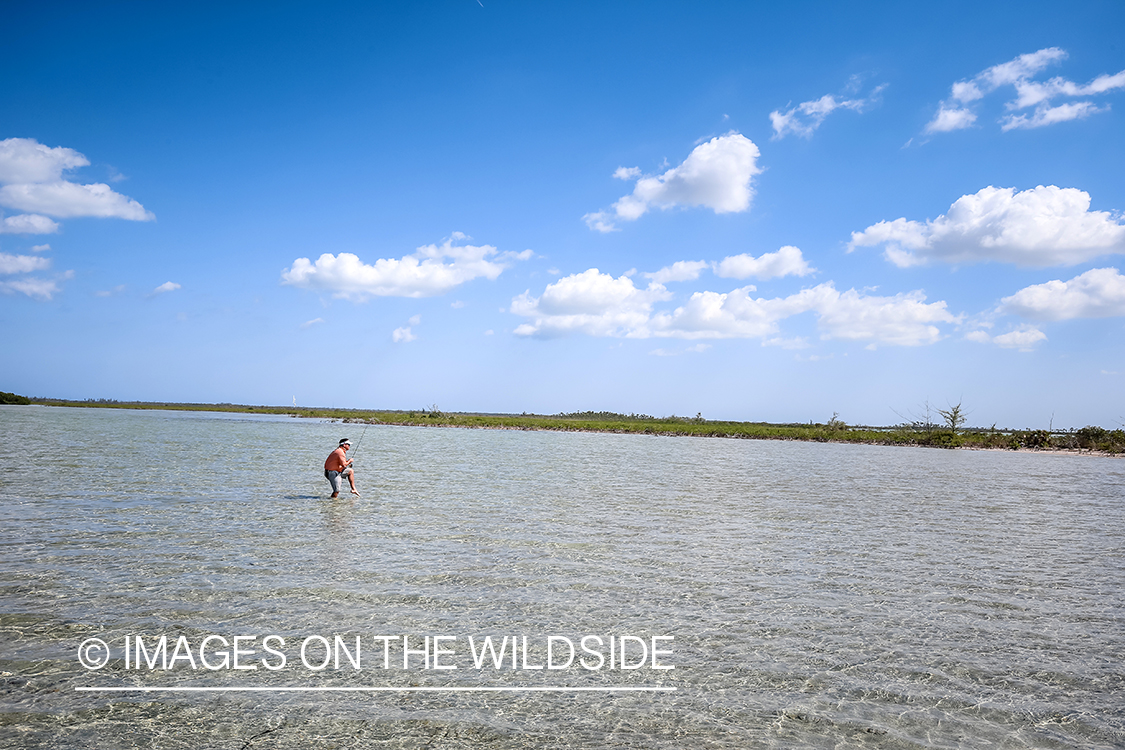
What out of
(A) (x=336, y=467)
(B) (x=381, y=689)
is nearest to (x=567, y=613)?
(B) (x=381, y=689)

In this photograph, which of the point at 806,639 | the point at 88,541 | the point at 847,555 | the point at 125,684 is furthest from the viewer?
the point at 847,555

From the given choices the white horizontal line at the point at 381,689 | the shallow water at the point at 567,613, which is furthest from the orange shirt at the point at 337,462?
the white horizontal line at the point at 381,689

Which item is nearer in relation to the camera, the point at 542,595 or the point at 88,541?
the point at 542,595

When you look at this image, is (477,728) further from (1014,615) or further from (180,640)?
(1014,615)

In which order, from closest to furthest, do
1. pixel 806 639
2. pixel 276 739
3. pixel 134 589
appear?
1. pixel 276 739
2. pixel 806 639
3. pixel 134 589

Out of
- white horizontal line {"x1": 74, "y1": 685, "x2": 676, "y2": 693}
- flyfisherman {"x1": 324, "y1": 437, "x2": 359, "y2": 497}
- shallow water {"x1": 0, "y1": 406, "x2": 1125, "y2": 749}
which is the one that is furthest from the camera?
flyfisherman {"x1": 324, "y1": 437, "x2": 359, "y2": 497}

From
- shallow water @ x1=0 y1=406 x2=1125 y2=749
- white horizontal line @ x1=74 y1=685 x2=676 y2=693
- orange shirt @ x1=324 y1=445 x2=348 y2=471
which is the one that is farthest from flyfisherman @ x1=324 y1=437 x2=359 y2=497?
white horizontal line @ x1=74 y1=685 x2=676 y2=693

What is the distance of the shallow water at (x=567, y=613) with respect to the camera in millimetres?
6508

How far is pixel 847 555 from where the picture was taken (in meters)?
15.0

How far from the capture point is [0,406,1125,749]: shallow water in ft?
21.4

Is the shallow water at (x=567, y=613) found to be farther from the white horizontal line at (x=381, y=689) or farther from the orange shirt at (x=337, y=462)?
the orange shirt at (x=337, y=462)

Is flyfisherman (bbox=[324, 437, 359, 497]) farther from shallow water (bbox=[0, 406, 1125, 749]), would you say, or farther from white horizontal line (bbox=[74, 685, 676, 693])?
white horizontal line (bbox=[74, 685, 676, 693])

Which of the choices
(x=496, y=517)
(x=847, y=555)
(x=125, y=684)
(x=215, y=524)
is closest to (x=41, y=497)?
(x=215, y=524)

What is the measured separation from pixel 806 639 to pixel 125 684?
9320 mm
